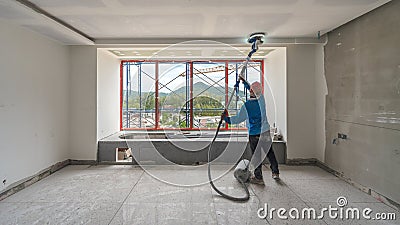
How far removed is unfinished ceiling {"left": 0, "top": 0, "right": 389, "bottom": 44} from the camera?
2457 mm

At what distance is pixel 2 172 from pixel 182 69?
2.39 m

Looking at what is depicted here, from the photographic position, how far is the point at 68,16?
9.26 feet

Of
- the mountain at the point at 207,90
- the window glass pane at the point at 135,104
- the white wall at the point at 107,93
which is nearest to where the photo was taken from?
the mountain at the point at 207,90

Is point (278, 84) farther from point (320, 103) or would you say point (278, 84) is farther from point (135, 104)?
point (135, 104)

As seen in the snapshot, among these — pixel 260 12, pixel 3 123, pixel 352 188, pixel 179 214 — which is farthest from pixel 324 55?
pixel 3 123

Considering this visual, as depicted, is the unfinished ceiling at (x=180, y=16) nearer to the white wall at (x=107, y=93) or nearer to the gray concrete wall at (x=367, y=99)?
the gray concrete wall at (x=367, y=99)

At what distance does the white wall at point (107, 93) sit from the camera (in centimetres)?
432

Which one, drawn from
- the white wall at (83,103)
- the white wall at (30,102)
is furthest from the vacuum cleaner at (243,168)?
the white wall at (30,102)

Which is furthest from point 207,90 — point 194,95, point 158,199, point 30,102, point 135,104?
point 135,104

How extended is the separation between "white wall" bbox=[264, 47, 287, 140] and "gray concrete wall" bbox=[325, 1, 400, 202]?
0.73m

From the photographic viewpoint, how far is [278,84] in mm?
4496

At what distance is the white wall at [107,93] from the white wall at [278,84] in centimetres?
293

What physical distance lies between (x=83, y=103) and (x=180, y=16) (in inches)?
94.3

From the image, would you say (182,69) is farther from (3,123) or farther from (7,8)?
(3,123)
